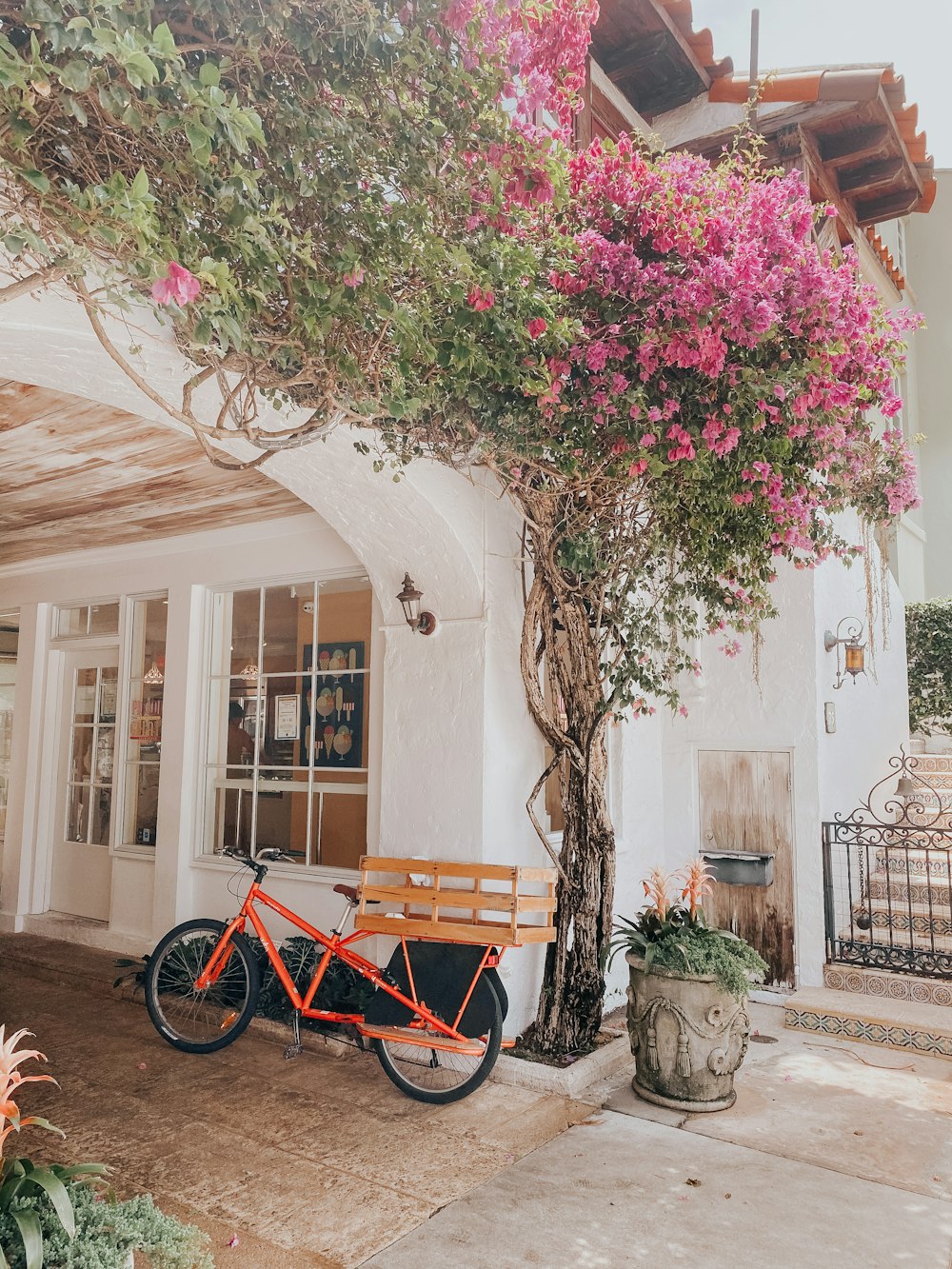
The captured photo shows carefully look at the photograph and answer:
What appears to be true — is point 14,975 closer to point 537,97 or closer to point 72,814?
point 72,814

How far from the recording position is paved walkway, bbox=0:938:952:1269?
259cm

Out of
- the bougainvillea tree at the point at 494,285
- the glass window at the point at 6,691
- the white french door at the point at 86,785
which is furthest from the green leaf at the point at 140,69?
the glass window at the point at 6,691

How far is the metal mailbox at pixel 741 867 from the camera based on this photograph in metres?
5.21

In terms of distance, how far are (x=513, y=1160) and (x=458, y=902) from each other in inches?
41.1

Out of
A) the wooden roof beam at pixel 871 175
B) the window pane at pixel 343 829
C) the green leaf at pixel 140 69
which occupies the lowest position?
the window pane at pixel 343 829

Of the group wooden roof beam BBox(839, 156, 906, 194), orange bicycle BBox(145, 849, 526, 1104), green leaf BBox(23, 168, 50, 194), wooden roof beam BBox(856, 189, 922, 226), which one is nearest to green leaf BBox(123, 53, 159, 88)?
green leaf BBox(23, 168, 50, 194)

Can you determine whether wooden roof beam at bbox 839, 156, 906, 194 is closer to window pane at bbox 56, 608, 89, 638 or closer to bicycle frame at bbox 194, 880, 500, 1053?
bicycle frame at bbox 194, 880, 500, 1053

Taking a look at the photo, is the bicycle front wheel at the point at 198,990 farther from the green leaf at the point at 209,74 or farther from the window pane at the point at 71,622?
the green leaf at the point at 209,74

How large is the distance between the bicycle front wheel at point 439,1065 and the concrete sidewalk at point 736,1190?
17.2 inches

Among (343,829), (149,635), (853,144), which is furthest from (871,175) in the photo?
(149,635)

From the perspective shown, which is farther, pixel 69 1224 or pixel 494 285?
pixel 494 285

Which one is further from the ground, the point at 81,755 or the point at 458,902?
the point at 81,755

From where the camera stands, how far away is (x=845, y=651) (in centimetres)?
563

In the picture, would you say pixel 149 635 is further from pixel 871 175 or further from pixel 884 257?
pixel 884 257
